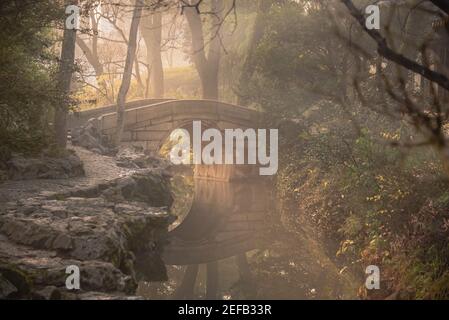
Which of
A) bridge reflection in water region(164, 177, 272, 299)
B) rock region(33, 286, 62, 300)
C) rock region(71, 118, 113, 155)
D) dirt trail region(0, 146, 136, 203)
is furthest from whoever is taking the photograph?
rock region(71, 118, 113, 155)

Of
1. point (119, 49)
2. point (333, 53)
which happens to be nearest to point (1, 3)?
point (333, 53)

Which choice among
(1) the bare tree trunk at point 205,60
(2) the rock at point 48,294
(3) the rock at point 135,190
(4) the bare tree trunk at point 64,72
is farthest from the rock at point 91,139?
(2) the rock at point 48,294

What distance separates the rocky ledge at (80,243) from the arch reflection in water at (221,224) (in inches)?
78.7

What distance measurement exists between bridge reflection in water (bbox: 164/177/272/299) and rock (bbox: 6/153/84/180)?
2.99 m

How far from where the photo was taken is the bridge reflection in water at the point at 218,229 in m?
12.4

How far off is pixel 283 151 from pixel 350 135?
489 centimetres

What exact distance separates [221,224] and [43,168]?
282 inches

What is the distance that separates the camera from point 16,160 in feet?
37.4

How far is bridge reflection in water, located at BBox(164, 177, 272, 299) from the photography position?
1238 centimetres

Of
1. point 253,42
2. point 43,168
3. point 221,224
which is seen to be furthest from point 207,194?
point 43,168

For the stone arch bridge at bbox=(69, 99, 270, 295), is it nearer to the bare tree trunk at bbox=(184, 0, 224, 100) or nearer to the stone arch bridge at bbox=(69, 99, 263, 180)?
the stone arch bridge at bbox=(69, 99, 263, 180)

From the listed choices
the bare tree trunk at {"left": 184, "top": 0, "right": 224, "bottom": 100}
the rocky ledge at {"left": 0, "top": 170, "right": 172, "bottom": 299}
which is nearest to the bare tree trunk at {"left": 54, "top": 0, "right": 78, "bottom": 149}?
the rocky ledge at {"left": 0, "top": 170, "right": 172, "bottom": 299}
